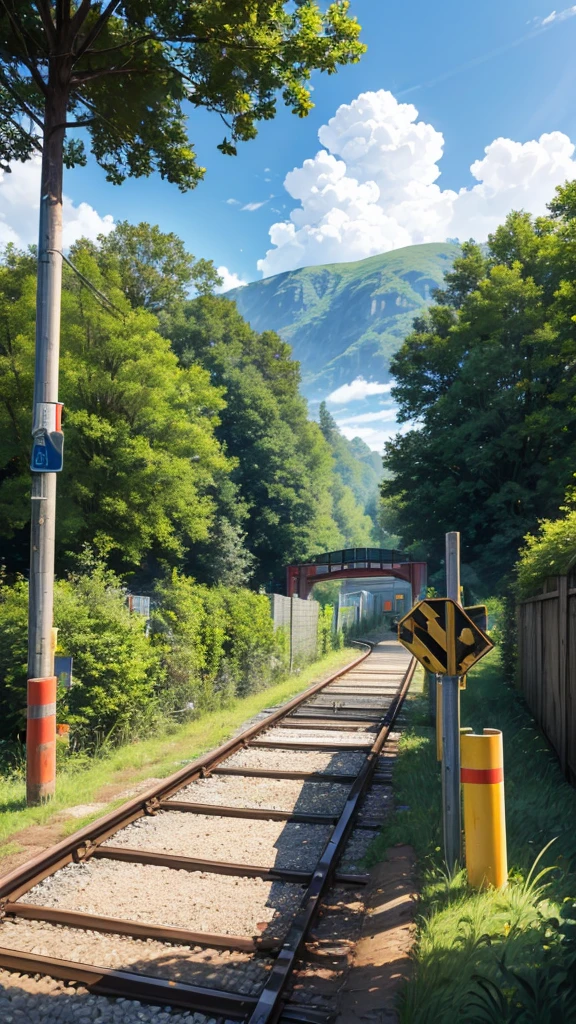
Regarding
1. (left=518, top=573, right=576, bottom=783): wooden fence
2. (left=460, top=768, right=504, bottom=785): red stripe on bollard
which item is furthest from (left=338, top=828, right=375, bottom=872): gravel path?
(left=518, top=573, right=576, bottom=783): wooden fence

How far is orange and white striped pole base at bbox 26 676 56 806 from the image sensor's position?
7.23 metres

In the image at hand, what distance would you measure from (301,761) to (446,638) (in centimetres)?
486

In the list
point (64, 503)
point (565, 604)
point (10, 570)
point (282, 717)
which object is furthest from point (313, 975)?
point (10, 570)

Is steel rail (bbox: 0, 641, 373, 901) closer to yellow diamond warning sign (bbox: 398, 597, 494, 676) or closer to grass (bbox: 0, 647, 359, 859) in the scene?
grass (bbox: 0, 647, 359, 859)

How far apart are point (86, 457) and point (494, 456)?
16410 mm

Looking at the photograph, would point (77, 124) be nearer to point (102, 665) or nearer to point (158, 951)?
point (102, 665)

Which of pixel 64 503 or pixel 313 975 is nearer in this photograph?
pixel 313 975

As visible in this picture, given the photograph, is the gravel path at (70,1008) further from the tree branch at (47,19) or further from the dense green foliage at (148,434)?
the dense green foliage at (148,434)

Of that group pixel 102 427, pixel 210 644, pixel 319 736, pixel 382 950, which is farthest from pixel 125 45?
pixel 102 427

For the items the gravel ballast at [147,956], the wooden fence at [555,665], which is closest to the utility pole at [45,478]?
the gravel ballast at [147,956]

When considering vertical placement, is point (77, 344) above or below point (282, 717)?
above

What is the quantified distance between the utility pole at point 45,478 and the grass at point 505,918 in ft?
11.7

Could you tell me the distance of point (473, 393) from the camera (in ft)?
100

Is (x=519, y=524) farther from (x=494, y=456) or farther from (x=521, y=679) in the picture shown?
(x=521, y=679)
